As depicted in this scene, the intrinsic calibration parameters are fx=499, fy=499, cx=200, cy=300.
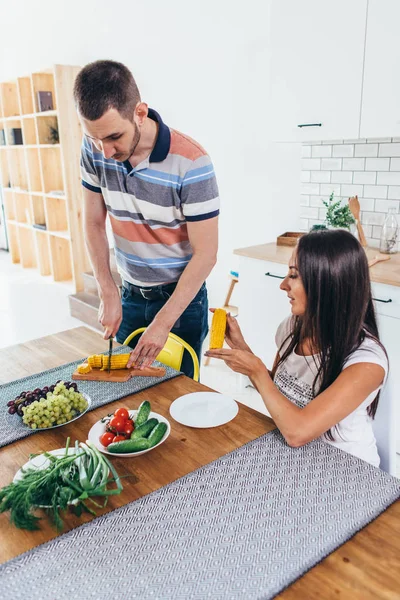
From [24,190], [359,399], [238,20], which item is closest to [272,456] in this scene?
[359,399]

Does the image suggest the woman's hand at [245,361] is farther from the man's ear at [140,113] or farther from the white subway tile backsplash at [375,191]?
the white subway tile backsplash at [375,191]

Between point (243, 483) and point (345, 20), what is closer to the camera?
point (243, 483)

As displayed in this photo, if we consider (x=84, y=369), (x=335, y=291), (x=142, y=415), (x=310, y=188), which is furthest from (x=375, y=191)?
(x=142, y=415)

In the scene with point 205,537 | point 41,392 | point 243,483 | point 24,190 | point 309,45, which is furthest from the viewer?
point 24,190

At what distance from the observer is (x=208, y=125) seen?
11.7ft

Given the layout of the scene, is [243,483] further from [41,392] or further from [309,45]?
[309,45]

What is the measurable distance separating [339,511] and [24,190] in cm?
581

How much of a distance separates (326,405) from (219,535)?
393 millimetres

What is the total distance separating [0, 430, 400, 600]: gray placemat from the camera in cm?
81

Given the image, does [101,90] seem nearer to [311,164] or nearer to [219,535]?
[219,535]

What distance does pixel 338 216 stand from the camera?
278 centimetres

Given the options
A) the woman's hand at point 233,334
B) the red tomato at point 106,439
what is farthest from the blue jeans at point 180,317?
the red tomato at point 106,439

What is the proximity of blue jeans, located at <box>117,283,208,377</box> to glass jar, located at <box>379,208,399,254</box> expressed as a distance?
3.88 ft

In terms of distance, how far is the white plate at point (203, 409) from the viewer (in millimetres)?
1285
